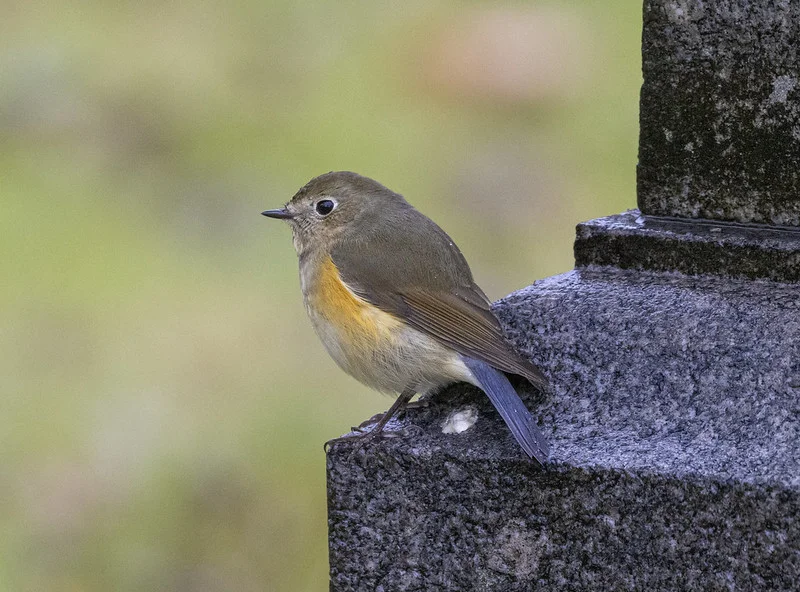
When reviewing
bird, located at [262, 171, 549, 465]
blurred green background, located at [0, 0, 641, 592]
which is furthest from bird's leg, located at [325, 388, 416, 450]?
blurred green background, located at [0, 0, 641, 592]

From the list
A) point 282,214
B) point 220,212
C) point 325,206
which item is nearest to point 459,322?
point 325,206

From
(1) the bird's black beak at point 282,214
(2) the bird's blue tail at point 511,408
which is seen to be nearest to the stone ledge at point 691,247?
(2) the bird's blue tail at point 511,408

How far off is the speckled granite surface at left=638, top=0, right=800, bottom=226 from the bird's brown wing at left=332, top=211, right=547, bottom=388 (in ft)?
1.66

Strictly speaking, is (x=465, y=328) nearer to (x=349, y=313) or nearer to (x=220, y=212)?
(x=349, y=313)

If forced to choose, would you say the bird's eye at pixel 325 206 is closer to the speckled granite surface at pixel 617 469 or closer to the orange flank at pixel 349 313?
the orange flank at pixel 349 313

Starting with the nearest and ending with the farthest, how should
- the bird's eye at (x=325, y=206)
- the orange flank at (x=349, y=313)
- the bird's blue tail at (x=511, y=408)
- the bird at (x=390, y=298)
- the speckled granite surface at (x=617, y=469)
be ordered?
the speckled granite surface at (x=617, y=469) → the bird's blue tail at (x=511, y=408) → the bird at (x=390, y=298) → the orange flank at (x=349, y=313) → the bird's eye at (x=325, y=206)

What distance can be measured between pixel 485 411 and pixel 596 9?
14.9 feet

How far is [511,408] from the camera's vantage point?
2406 mm

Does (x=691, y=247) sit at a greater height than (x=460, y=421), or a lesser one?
greater

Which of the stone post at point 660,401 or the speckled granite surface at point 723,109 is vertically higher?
the speckled granite surface at point 723,109

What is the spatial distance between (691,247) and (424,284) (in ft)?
2.29

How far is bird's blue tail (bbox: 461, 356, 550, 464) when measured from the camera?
228 cm

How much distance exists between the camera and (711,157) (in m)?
2.61

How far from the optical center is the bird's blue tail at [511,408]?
228 cm
